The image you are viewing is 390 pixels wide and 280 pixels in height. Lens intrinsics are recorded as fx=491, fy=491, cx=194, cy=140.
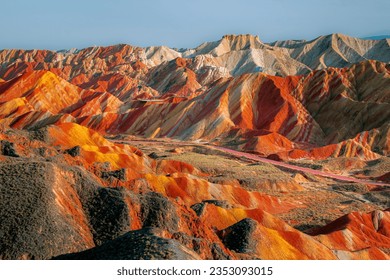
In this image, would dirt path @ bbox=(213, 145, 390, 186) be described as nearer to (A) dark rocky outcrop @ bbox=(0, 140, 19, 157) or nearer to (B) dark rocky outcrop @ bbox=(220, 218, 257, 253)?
(B) dark rocky outcrop @ bbox=(220, 218, 257, 253)

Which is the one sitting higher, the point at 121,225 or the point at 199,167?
the point at 121,225

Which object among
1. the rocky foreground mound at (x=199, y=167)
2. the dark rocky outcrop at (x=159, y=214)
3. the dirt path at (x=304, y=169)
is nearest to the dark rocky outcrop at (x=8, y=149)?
the rocky foreground mound at (x=199, y=167)

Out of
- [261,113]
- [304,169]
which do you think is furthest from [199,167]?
[261,113]

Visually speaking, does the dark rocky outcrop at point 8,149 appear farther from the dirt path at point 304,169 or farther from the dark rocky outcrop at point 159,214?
the dirt path at point 304,169

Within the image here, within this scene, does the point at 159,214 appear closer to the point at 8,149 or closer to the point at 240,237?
the point at 240,237

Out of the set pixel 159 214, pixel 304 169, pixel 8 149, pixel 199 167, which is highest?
pixel 8 149

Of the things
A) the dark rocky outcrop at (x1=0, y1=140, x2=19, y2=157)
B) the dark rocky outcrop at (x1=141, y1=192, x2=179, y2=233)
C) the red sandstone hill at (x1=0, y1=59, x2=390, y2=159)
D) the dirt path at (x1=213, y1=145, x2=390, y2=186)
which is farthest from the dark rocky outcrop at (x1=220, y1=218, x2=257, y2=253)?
the red sandstone hill at (x1=0, y1=59, x2=390, y2=159)

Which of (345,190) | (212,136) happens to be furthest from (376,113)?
(345,190)

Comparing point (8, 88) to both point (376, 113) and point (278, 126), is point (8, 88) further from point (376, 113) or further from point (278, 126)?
point (376, 113)


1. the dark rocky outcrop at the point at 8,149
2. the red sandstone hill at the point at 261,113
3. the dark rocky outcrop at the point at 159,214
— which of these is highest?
the dark rocky outcrop at the point at 8,149

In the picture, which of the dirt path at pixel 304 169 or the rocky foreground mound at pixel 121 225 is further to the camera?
the dirt path at pixel 304 169

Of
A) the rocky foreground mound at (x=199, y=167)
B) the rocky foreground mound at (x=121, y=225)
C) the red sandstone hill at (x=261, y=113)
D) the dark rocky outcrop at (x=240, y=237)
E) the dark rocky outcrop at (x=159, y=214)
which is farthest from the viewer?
the red sandstone hill at (x=261, y=113)
